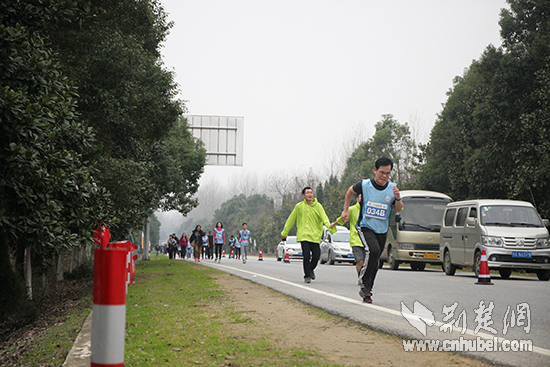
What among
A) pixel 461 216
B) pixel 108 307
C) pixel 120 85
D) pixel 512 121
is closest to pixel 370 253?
pixel 108 307

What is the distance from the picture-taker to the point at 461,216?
674 inches

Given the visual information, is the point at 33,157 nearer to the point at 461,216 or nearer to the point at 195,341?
the point at 195,341

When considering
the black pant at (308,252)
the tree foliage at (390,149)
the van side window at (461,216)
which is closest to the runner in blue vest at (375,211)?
the black pant at (308,252)

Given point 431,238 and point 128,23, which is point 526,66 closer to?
point 431,238

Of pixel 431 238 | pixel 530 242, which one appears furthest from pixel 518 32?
pixel 530 242

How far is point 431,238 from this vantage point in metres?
21.8

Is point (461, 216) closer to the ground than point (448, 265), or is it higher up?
higher up

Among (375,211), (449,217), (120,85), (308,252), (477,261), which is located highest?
(120,85)

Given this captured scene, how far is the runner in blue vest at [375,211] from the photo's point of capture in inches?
331

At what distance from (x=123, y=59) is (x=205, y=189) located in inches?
6651

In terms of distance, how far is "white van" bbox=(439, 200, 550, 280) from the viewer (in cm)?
1508

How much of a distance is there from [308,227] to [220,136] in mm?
25976

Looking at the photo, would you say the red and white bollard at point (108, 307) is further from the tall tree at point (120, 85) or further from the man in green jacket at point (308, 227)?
the man in green jacket at point (308, 227)

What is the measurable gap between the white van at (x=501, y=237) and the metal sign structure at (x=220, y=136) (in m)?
21.6
